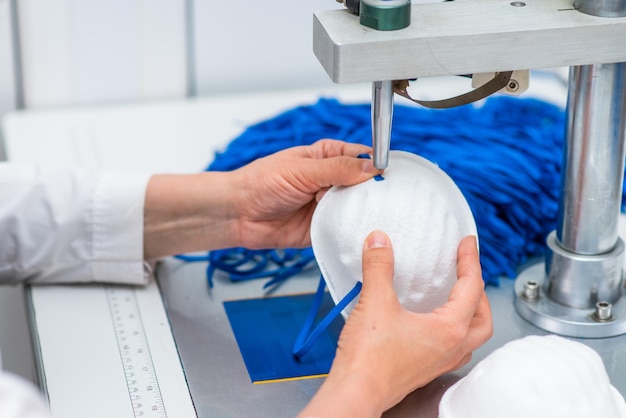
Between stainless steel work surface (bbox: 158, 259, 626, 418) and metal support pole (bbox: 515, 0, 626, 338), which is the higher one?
metal support pole (bbox: 515, 0, 626, 338)

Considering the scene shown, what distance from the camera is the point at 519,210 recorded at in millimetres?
1085

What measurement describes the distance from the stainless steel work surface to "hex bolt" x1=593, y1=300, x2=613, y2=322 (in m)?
0.02

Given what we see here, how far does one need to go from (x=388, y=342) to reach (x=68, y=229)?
0.44 metres

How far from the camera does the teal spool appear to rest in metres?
0.74

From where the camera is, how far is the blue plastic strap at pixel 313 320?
0.87 m

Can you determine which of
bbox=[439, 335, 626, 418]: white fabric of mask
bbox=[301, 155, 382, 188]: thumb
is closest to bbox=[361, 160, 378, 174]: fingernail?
bbox=[301, 155, 382, 188]: thumb

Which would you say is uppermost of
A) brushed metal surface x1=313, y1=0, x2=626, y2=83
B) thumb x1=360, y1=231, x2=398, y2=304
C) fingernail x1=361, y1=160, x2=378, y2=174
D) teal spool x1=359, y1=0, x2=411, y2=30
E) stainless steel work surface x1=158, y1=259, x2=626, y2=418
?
teal spool x1=359, y1=0, x2=411, y2=30

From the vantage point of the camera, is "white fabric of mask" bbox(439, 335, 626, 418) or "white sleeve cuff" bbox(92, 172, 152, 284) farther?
"white sleeve cuff" bbox(92, 172, 152, 284)

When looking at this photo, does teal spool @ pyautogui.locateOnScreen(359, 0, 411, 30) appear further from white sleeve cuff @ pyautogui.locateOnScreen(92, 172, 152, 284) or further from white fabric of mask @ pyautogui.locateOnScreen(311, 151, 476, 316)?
white sleeve cuff @ pyautogui.locateOnScreen(92, 172, 152, 284)

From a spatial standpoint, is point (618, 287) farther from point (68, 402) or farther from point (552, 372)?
point (68, 402)

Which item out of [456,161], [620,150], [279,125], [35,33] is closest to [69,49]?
[35,33]

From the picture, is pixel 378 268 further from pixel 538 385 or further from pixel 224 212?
pixel 224 212

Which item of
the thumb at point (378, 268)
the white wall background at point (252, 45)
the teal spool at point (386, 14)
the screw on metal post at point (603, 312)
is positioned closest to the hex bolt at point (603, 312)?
the screw on metal post at point (603, 312)

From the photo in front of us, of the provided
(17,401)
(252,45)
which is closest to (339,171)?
(17,401)
